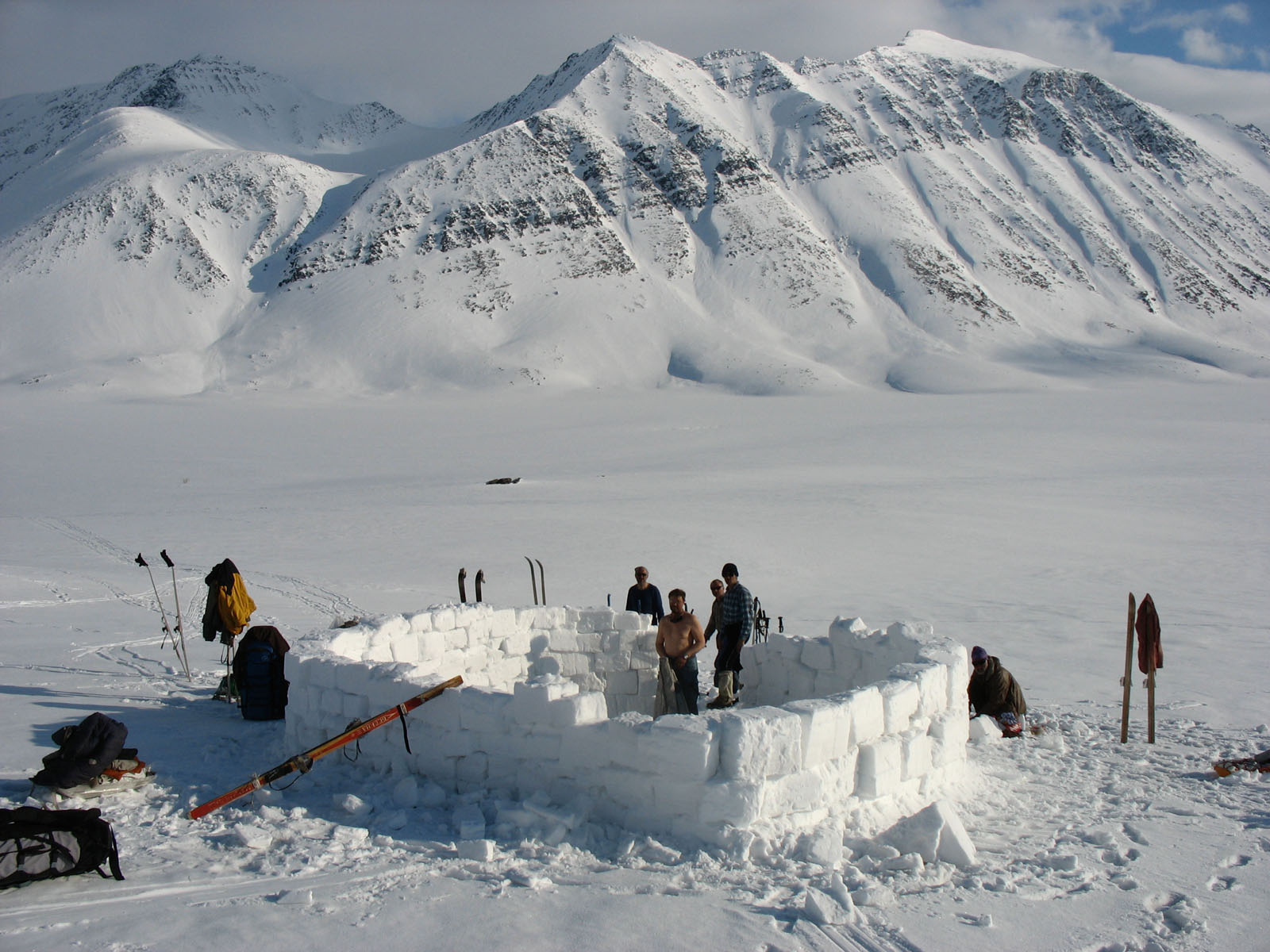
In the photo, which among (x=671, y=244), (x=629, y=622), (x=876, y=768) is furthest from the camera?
(x=671, y=244)

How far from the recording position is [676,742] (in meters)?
5.00

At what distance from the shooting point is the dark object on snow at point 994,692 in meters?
7.76

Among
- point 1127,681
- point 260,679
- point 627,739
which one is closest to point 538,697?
point 627,739

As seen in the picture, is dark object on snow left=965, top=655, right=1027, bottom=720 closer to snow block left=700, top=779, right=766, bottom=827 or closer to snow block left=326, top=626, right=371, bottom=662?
snow block left=700, top=779, right=766, bottom=827

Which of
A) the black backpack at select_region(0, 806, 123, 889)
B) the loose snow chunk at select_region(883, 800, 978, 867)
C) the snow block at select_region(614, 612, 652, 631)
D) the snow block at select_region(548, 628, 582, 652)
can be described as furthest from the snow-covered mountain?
the black backpack at select_region(0, 806, 123, 889)

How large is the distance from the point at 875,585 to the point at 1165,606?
3.97 meters

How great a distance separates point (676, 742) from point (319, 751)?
2.06 metres

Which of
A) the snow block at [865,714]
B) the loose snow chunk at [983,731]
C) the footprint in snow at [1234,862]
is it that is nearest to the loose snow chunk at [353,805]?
the snow block at [865,714]

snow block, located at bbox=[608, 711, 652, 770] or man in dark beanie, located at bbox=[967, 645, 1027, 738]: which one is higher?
snow block, located at bbox=[608, 711, 652, 770]

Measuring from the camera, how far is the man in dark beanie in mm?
7750

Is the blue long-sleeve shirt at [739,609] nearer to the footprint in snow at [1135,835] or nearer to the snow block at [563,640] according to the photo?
the snow block at [563,640]

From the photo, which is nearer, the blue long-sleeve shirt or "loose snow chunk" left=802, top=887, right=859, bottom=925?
"loose snow chunk" left=802, top=887, right=859, bottom=925

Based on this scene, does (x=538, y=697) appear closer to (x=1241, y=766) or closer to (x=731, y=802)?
(x=731, y=802)

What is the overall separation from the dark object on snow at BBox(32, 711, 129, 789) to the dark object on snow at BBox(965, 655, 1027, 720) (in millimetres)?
6199
